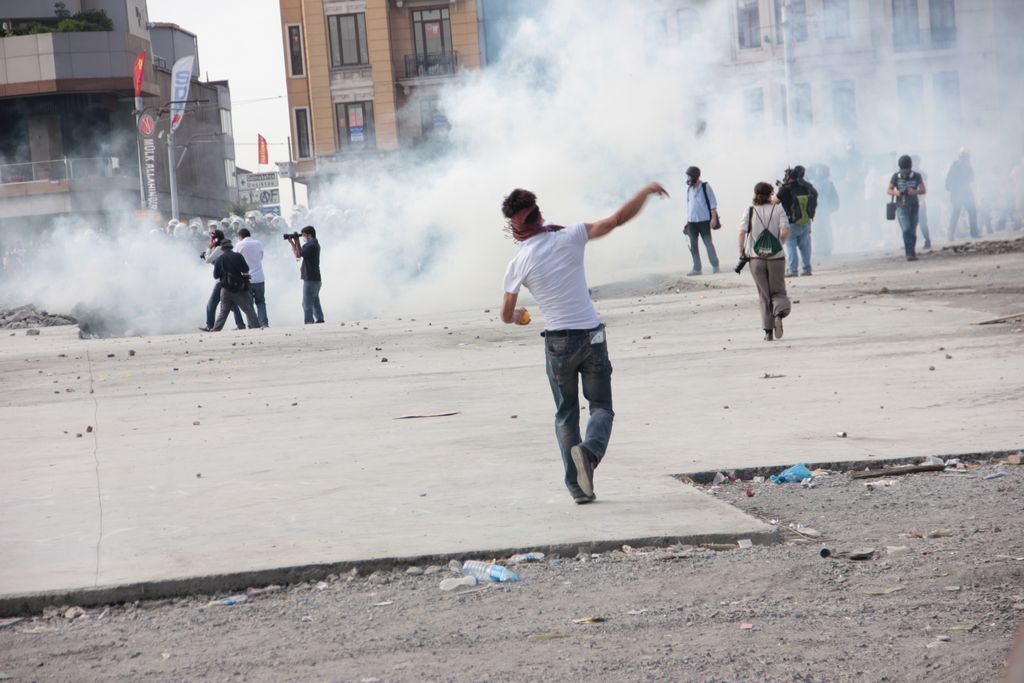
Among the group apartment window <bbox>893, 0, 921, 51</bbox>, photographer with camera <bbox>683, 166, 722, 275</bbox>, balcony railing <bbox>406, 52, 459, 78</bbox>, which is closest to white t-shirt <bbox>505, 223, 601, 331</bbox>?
photographer with camera <bbox>683, 166, 722, 275</bbox>

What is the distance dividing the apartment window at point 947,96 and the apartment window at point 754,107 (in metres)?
6.80

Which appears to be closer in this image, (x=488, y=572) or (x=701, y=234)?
(x=488, y=572)

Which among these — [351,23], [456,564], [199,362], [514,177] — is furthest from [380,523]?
[351,23]

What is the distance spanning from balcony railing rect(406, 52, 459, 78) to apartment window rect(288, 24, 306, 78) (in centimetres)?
496

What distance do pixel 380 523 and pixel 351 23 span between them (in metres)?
49.3

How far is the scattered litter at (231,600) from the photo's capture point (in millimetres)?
5096

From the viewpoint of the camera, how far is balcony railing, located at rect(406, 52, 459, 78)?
52250 millimetres

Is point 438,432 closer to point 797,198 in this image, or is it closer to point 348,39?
point 797,198

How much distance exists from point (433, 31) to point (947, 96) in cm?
2361

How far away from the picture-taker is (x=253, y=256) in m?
20.9

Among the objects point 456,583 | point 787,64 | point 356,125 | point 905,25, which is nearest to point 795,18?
point 787,64

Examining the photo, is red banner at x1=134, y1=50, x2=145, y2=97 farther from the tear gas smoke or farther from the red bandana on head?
the red bandana on head

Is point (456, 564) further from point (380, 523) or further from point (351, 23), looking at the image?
point (351, 23)

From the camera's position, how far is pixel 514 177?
1118 inches
